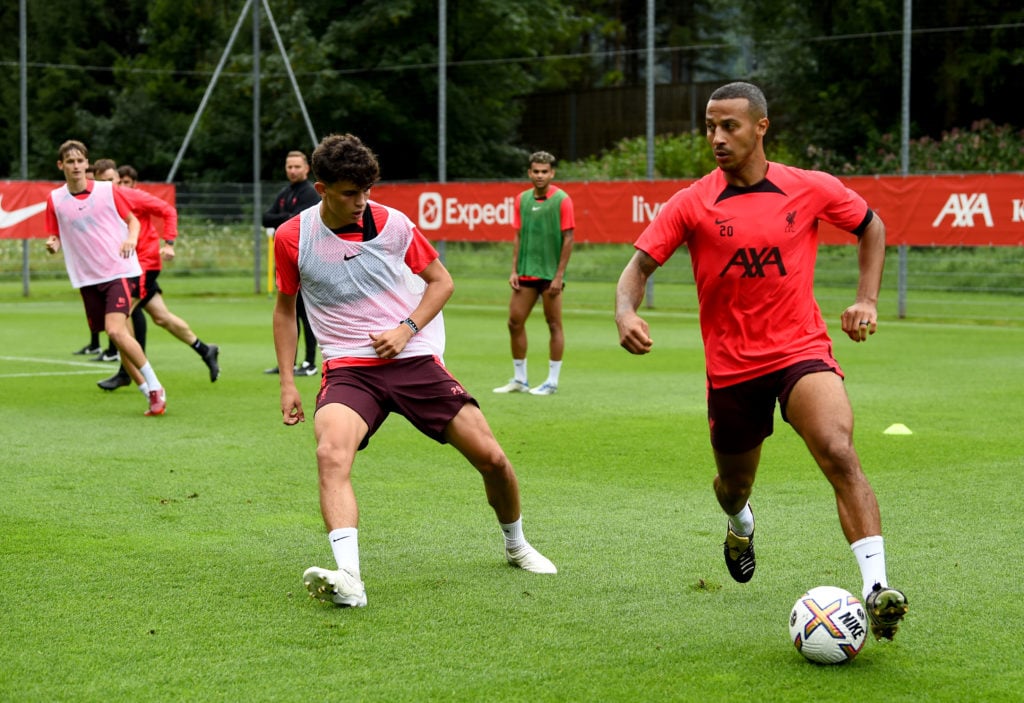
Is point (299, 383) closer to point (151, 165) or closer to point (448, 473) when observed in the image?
point (448, 473)

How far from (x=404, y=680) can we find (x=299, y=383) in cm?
955

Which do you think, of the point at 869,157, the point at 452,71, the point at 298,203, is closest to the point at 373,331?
the point at 298,203

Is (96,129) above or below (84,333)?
above

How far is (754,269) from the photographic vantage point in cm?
559

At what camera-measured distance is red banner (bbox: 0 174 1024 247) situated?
19.8m

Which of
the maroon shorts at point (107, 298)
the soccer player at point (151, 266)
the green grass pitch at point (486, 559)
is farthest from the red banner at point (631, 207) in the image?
the maroon shorts at point (107, 298)

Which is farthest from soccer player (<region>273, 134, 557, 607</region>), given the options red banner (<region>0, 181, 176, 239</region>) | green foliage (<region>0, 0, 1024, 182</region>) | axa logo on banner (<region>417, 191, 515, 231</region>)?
red banner (<region>0, 181, 176, 239</region>)

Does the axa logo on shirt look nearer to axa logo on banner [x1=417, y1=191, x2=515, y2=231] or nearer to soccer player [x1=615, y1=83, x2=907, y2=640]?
soccer player [x1=615, y1=83, x2=907, y2=640]

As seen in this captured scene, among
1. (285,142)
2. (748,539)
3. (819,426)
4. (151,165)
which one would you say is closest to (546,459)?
(748,539)

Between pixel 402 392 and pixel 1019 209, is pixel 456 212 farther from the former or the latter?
pixel 402 392

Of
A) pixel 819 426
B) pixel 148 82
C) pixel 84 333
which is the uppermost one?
pixel 148 82

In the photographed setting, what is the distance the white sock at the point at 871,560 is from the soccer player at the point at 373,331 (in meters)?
1.63

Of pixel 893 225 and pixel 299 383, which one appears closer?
pixel 299 383

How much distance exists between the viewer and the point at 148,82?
52.4m
